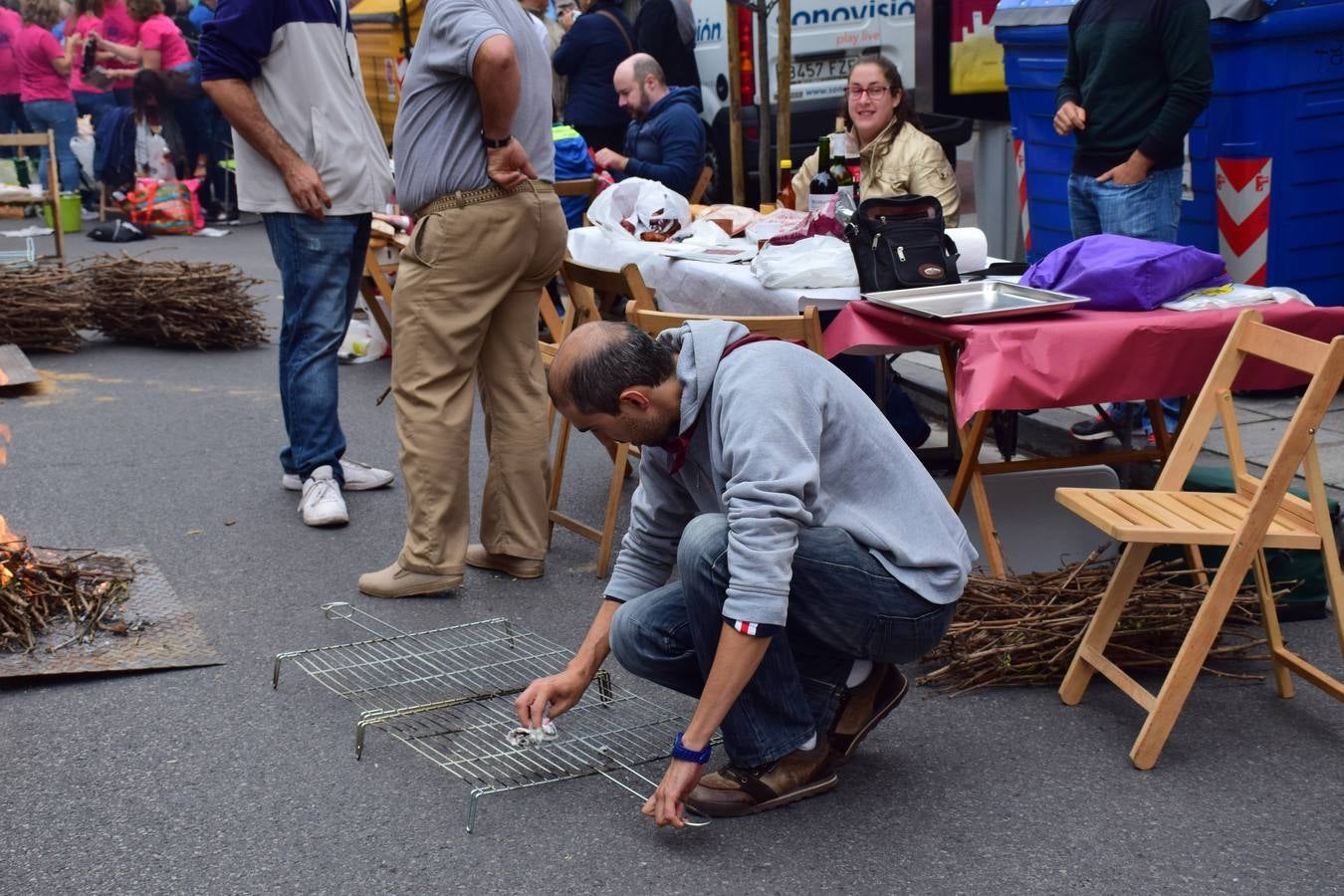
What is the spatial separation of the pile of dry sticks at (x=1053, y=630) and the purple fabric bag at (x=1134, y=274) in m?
0.75

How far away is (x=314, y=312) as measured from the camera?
17.2 ft

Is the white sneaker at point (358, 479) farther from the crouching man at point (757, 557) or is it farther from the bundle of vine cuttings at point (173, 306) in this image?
the bundle of vine cuttings at point (173, 306)

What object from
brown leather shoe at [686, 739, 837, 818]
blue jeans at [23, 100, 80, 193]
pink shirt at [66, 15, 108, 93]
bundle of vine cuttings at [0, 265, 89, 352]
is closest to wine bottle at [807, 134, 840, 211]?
brown leather shoe at [686, 739, 837, 818]

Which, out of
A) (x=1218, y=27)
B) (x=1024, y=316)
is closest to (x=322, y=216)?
(x=1024, y=316)

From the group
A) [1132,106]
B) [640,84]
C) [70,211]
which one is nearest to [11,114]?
[70,211]

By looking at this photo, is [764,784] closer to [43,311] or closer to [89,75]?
[43,311]

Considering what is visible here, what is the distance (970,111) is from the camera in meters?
8.74

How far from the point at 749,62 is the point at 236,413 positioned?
4796 millimetres

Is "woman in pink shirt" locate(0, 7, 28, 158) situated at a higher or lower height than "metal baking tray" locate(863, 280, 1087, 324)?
higher

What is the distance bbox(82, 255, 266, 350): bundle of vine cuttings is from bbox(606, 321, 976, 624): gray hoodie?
609cm

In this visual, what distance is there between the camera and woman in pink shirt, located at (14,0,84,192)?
46.7 ft

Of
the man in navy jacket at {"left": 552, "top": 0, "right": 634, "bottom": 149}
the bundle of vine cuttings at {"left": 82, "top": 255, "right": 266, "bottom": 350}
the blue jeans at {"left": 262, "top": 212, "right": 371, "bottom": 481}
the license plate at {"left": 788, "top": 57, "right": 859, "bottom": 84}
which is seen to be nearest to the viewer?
the blue jeans at {"left": 262, "top": 212, "right": 371, "bottom": 481}

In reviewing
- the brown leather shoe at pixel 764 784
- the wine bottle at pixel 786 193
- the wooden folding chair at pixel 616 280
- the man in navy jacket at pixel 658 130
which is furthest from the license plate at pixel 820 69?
the brown leather shoe at pixel 764 784

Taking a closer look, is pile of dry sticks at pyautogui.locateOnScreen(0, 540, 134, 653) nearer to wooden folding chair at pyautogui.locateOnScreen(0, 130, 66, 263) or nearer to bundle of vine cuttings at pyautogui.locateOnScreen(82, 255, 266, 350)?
bundle of vine cuttings at pyautogui.locateOnScreen(82, 255, 266, 350)
